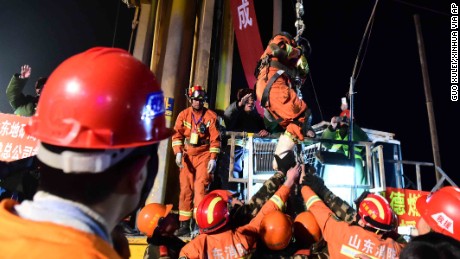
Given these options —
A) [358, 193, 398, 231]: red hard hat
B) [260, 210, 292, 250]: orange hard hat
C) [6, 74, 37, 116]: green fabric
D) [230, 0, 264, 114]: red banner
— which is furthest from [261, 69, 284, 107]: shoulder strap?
[6, 74, 37, 116]: green fabric

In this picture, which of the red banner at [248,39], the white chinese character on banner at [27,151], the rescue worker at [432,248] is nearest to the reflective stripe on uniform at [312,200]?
the rescue worker at [432,248]

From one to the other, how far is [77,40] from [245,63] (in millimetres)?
10463

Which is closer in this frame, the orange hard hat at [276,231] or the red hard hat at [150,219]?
the orange hard hat at [276,231]

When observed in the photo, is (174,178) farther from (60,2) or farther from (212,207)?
(60,2)

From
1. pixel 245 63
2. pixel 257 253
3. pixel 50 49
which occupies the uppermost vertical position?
pixel 50 49

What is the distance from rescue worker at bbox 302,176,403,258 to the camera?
3.57 meters

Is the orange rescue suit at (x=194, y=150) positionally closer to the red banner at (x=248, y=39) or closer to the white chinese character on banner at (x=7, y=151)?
the red banner at (x=248, y=39)

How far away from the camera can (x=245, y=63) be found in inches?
359

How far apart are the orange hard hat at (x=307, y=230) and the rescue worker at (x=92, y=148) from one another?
3.53 m

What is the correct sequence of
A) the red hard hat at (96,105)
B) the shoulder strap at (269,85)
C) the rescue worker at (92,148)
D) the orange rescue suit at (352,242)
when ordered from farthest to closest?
1. the shoulder strap at (269,85)
2. the orange rescue suit at (352,242)
3. the red hard hat at (96,105)
4. the rescue worker at (92,148)

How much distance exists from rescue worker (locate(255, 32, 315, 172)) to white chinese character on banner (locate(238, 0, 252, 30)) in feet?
13.1

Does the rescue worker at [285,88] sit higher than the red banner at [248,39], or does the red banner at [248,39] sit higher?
the red banner at [248,39]

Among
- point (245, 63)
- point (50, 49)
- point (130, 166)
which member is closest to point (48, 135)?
point (130, 166)

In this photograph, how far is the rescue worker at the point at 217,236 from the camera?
3799mm
